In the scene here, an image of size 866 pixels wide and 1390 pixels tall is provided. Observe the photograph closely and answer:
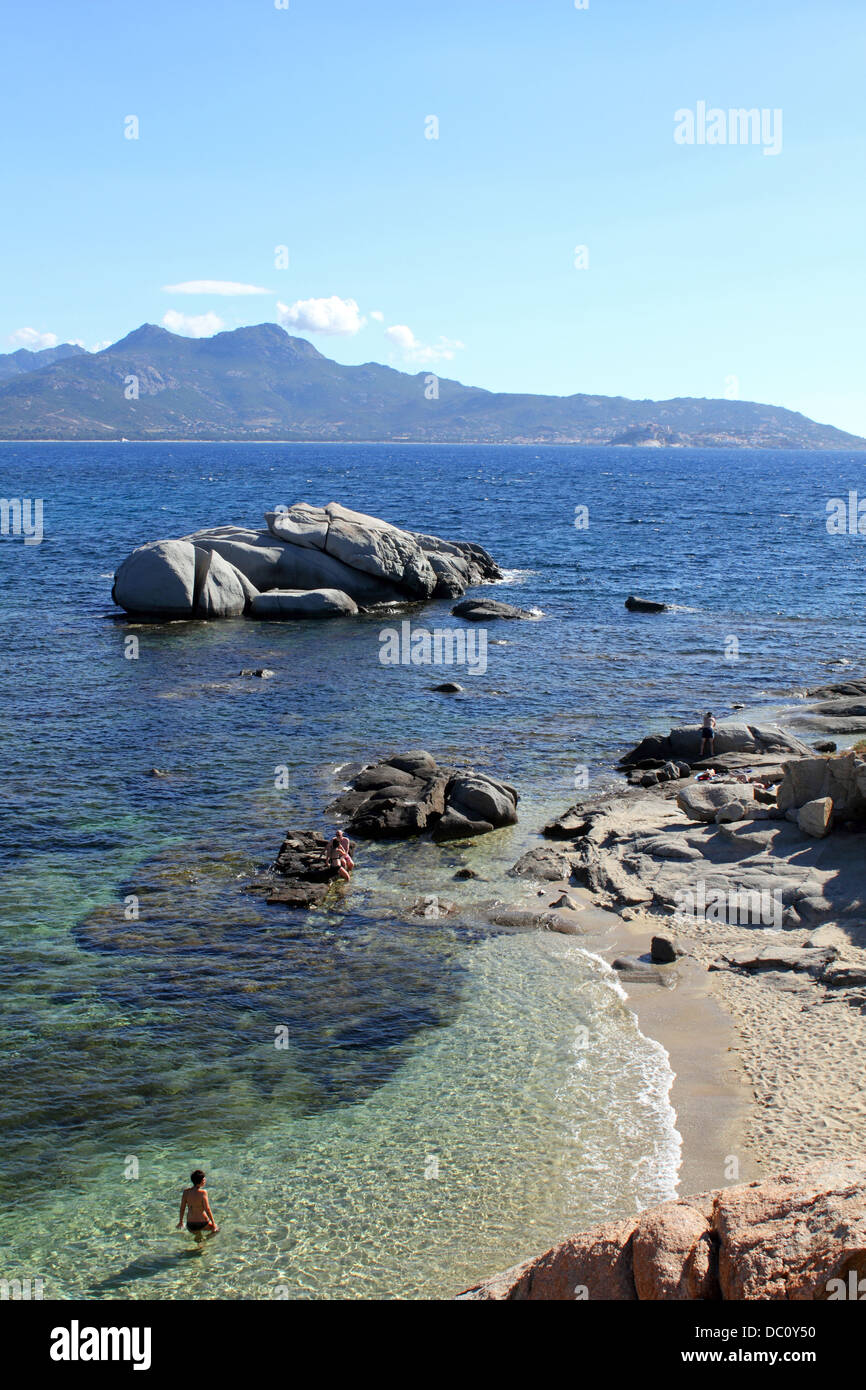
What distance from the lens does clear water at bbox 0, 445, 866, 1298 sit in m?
14.4

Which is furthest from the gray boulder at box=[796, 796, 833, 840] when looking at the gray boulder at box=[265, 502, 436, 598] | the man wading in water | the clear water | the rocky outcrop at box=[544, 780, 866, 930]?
the gray boulder at box=[265, 502, 436, 598]

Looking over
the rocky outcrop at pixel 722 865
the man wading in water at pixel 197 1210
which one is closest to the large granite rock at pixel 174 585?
the rocky outcrop at pixel 722 865

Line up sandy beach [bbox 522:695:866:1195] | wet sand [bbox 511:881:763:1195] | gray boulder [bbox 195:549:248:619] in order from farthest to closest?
gray boulder [bbox 195:549:248:619] < sandy beach [bbox 522:695:866:1195] < wet sand [bbox 511:881:763:1195]

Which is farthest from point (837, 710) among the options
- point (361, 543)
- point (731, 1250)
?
point (731, 1250)

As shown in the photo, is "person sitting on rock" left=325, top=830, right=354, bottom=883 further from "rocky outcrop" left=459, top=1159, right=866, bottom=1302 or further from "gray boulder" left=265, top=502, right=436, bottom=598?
"gray boulder" left=265, top=502, right=436, bottom=598

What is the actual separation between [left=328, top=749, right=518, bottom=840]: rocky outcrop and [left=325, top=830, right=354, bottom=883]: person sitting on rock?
237cm

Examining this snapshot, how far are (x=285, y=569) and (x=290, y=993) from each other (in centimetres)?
3938

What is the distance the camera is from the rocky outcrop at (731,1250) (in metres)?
8.35

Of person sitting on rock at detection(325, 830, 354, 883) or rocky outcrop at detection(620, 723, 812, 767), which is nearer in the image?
person sitting on rock at detection(325, 830, 354, 883)

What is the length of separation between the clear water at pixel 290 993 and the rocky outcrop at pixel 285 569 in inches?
128

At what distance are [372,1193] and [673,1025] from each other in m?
6.67

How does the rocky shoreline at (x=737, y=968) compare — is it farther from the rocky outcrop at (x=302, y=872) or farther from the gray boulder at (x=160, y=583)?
the gray boulder at (x=160, y=583)
